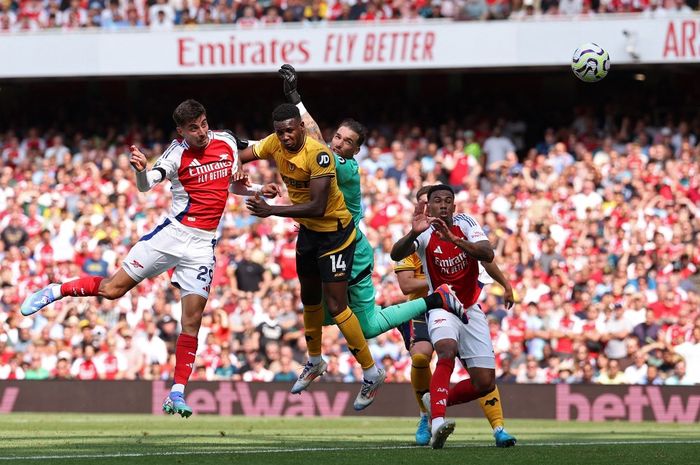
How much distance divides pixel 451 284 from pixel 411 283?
121 cm

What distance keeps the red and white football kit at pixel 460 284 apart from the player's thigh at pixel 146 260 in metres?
2.34

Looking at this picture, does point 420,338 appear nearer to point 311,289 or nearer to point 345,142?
point 311,289

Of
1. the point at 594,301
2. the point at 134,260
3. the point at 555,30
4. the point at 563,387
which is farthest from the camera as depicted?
the point at 555,30

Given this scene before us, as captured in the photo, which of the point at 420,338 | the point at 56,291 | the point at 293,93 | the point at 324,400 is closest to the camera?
the point at 56,291

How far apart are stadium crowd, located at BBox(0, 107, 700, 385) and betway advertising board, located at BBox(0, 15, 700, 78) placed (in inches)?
57.0

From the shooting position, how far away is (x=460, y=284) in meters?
11.9

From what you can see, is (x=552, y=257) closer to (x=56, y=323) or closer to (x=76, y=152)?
(x=56, y=323)

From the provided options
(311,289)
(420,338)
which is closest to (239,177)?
(311,289)

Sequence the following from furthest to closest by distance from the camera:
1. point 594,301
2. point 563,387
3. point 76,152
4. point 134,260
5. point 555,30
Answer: point 76,152 → point 555,30 → point 594,301 → point 563,387 → point 134,260

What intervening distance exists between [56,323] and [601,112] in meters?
11.2

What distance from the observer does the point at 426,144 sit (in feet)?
83.0

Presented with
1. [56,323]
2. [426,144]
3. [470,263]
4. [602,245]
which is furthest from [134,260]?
[426,144]

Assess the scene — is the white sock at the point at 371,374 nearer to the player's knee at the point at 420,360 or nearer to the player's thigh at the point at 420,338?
the player's knee at the point at 420,360

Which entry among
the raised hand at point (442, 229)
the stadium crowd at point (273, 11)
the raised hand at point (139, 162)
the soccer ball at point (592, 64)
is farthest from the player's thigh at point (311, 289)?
the stadium crowd at point (273, 11)
